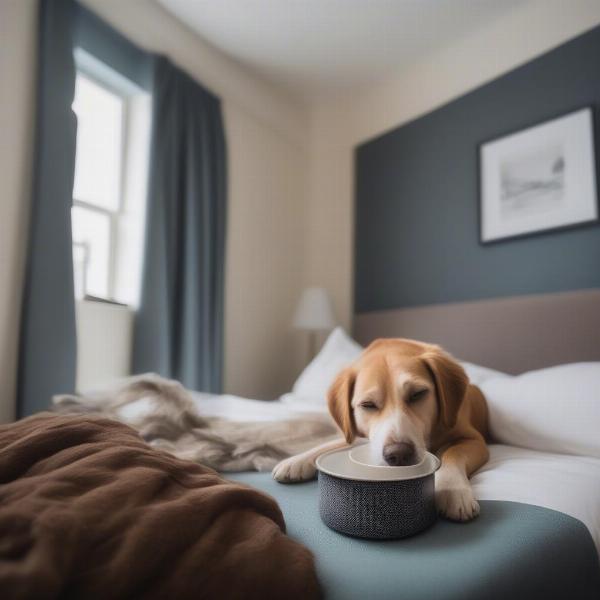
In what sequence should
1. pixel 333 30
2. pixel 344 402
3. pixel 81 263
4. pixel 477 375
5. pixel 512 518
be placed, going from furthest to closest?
pixel 333 30, pixel 81 263, pixel 477 375, pixel 344 402, pixel 512 518

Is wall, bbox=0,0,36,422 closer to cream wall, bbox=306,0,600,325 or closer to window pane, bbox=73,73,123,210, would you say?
window pane, bbox=73,73,123,210

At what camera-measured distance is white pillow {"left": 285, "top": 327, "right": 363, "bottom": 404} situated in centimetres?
232

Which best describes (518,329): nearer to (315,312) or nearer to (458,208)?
(458,208)

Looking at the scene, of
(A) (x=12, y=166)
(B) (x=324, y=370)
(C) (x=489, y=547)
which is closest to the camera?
(C) (x=489, y=547)

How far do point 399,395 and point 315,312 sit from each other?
2220 millimetres

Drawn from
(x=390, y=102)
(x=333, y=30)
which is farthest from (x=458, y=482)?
(x=390, y=102)

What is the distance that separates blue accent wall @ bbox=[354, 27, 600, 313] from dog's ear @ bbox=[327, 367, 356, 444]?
1.68 m

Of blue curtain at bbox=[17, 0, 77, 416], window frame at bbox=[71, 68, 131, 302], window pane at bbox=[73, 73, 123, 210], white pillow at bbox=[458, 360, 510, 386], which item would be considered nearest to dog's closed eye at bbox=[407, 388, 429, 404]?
white pillow at bbox=[458, 360, 510, 386]

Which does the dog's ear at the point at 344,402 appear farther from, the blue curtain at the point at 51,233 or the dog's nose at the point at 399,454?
the blue curtain at the point at 51,233

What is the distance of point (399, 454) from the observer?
3.02 feet

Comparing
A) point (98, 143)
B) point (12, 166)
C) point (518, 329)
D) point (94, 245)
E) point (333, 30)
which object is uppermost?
point (333, 30)

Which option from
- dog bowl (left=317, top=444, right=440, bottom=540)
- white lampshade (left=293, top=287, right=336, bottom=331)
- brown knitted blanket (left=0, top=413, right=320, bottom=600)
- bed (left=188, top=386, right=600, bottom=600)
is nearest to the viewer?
brown knitted blanket (left=0, top=413, right=320, bottom=600)

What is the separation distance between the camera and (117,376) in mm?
2623

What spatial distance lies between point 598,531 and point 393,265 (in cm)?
251
